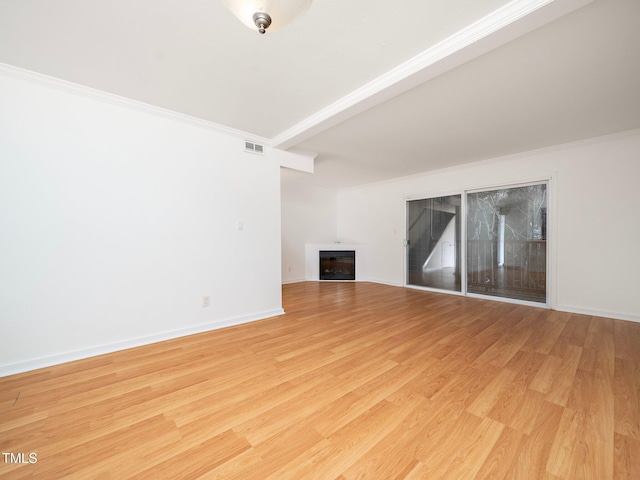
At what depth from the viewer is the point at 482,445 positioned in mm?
1340

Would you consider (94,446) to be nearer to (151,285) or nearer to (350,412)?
(350,412)

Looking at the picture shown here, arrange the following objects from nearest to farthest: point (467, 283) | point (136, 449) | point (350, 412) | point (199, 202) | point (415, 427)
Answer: point (136, 449), point (415, 427), point (350, 412), point (199, 202), point (467, 283)

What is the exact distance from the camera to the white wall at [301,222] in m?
6.06

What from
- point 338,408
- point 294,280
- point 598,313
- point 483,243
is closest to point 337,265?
point 294,280

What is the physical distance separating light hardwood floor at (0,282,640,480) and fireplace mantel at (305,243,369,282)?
3.55 metres

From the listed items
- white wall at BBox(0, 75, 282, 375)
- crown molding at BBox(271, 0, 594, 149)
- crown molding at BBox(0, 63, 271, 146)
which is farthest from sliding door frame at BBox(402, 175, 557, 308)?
crown molding at BBox(0, 63, 271, 146)

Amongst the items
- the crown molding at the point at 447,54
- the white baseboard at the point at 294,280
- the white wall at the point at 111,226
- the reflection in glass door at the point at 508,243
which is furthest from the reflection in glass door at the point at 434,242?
the white wall at the point at 111,226

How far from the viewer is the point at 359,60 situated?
6.38 ft

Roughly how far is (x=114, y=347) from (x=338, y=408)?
225 cm

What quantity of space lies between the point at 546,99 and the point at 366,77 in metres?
1.88

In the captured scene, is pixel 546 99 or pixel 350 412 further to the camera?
pixel 546 99

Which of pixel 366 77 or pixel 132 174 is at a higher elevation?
pixel 366 77

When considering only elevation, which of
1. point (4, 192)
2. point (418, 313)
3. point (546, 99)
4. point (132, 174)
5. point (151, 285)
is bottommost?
point (418, 313)

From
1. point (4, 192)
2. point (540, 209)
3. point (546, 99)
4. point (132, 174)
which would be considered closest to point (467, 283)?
point (540, 209)
